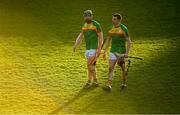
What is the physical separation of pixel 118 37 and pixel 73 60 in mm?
3910

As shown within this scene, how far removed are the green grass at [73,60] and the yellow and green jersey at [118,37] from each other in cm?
134

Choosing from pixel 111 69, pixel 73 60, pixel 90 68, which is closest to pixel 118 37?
pixel 111 69

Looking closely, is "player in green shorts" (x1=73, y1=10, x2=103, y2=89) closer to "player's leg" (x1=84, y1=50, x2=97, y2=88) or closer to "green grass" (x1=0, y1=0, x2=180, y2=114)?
"player's leg" (x1=84, y1=50, x2=97, y2=88)

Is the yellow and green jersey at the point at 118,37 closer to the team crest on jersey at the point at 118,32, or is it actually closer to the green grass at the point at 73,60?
the team crest on jersey at the point at 118,32

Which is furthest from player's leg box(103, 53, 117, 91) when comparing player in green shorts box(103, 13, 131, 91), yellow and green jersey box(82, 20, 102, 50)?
yellow and green jersey box(82, 20, 102, 50)

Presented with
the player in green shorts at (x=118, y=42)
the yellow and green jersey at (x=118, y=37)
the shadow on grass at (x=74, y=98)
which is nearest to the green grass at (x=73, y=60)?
the shadow on grass at (x=74, y=98)

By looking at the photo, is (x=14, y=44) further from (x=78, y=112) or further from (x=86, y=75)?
(x=78, y=112)

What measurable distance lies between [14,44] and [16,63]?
7.60 feet

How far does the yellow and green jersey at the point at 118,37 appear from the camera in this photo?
15.7 m

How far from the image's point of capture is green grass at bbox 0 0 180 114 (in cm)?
1532

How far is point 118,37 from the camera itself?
621 inches

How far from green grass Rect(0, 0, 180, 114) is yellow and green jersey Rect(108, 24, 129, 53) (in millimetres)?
1343

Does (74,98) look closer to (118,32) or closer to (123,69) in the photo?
(123,69)

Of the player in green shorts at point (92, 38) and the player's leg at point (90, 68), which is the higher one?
the player in green shorts at point (92, 38)
